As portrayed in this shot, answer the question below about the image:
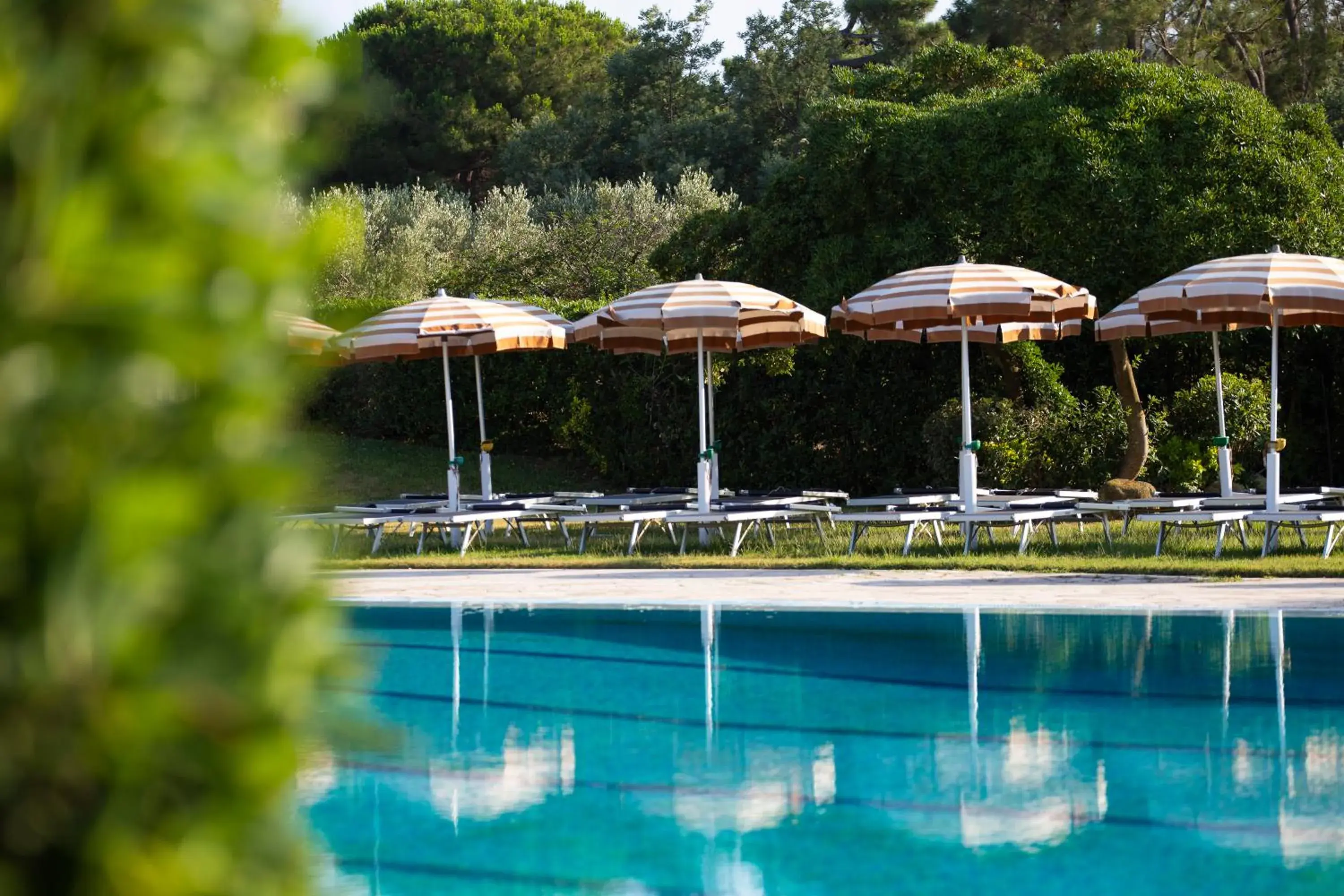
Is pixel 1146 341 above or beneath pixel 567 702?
above

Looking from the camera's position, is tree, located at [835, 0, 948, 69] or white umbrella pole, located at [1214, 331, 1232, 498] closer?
white umbrella pole, located at [1214, 331, 1232, 498]

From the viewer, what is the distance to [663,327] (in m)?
14.7

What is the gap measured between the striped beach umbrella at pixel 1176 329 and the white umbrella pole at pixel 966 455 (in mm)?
1730

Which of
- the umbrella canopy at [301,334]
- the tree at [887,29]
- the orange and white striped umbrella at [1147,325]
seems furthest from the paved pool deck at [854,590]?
the tree at [887,29]

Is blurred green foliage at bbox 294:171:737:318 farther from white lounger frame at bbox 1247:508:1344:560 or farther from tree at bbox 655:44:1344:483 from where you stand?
white lounger frame at bbox 1247:508:1344:560

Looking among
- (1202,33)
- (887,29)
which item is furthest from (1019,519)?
(887,29)

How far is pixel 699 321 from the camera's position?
1468 centimetres

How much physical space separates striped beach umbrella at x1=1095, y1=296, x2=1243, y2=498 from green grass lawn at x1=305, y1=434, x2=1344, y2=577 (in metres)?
0.78

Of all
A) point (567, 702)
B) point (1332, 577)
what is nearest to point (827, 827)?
point (567, 702)

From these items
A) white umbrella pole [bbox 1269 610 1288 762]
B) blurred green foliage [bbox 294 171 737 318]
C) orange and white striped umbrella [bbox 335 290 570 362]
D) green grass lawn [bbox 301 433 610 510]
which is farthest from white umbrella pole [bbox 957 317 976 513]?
blurred green foliage [bbox 294 171 737 318]

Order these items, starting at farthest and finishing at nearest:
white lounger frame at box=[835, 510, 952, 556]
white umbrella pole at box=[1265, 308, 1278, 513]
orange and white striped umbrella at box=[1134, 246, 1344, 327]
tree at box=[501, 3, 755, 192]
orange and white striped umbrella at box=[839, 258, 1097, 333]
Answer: tree at box=[501, 3, 755, 192] < orange and white striped umbrella at box=[839, 258, 1097, 333] < white lounger frame at box=[835, 510, 952, 556] < white umbrella pole at box=[1265, 308, 1278, 513] < orange and white striped umbrella at box=[1134, 246, 1344, 327]

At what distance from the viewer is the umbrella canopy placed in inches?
50.3

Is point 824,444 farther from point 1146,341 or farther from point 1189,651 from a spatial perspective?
point 1189,651

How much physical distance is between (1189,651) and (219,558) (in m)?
8.95
